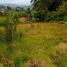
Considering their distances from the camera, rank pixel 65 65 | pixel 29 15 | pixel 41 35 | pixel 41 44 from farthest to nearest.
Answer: pixel 29 15
pixel 41 35
pixel 41 44
pixel 65 65

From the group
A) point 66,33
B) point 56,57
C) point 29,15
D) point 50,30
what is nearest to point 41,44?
point 56,57

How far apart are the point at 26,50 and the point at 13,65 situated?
2902 mm

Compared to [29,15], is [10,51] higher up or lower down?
higher up

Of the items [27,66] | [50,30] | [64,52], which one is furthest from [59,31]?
[27,66]

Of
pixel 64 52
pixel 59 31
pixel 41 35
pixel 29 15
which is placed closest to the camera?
pixel 64 52

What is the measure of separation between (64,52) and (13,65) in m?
3.32

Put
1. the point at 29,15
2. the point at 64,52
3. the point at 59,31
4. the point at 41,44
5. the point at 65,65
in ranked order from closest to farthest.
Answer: the point at 65,65, the point at 64,52, the point at 41,44, the point at 59,31, the point at 29,15

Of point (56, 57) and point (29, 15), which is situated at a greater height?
point (56, 57)

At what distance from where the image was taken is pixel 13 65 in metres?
8.49

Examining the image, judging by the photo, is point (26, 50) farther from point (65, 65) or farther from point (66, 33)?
point (66, 33)

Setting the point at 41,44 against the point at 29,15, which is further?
the point at 29,15

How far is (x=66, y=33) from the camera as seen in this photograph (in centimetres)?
1695

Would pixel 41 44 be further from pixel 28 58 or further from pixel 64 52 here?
pixel 28 58

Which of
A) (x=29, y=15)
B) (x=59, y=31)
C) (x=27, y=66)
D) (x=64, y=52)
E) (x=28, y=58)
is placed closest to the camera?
(x=27, y=66)
